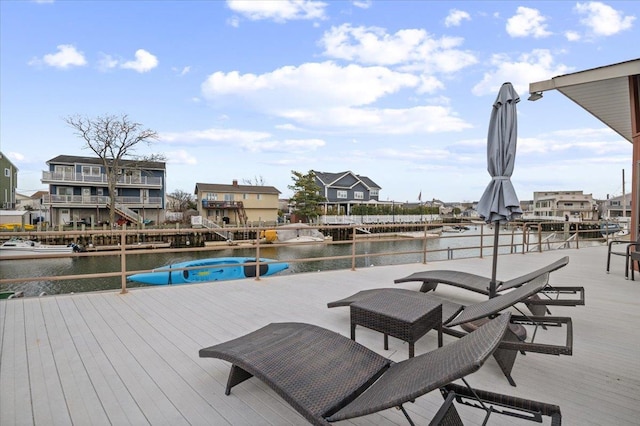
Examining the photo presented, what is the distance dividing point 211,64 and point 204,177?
78.6ft

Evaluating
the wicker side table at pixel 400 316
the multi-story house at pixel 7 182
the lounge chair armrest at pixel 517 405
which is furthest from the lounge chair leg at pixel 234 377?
the multi-story house at pixel 7 182

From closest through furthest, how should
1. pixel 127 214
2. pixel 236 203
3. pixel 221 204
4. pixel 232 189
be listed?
1. pixel 127 214
2. pixel 221 204
3. pixel 236 203
4. pixel 232 189

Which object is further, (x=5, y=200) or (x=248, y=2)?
(x=5, y=200)

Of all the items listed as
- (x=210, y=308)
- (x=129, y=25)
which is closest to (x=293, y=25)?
(x=129, y=25)

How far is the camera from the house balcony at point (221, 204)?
31688 mm

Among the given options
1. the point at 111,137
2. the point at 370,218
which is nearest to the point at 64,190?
the point at 111,137

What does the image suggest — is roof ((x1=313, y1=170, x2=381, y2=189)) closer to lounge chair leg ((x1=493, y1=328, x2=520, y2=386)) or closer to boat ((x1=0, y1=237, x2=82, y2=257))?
boat ((x1=0, y1=237, x2=82, y2=257))

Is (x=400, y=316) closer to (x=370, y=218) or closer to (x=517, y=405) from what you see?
(x=517, y=405)

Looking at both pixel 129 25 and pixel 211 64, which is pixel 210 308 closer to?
pixel 129 25

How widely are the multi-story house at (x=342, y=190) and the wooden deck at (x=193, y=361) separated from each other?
32.4 m

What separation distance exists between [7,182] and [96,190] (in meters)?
13.7

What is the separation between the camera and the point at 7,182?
34219 mm

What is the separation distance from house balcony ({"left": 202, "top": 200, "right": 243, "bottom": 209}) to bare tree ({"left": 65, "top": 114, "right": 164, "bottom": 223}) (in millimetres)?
7101

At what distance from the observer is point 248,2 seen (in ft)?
28.7
